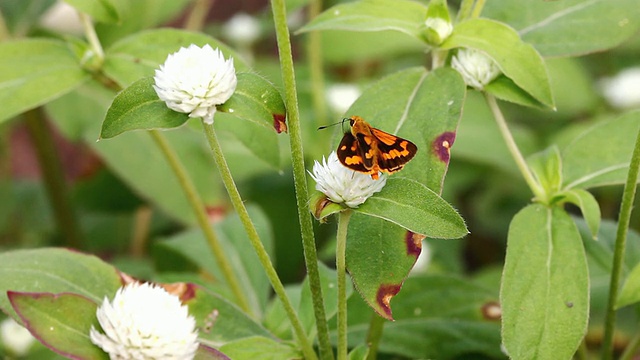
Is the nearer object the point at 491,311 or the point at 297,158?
the point at 297,158

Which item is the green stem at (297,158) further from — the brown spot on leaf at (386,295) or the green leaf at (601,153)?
the green leaf at (601,153)

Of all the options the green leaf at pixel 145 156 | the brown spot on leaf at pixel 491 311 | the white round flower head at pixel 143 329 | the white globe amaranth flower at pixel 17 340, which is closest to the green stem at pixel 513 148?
the brown spot on leaf at pixel 491 311

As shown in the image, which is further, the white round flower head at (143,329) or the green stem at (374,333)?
the green stem at (374,333)

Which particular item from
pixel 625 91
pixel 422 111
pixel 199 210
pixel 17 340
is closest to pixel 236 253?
pixel 199 210

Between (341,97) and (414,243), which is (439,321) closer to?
(414,243)

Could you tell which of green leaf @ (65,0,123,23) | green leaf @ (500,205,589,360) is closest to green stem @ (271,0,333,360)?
green leaf @ (500,205,589,360)

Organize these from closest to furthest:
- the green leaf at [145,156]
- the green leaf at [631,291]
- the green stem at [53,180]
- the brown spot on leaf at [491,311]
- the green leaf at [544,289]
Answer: the green leaf at [544,289]
the green leaf at [631,291]
the brown spot on leaf at [491,311]
the green leaf at [145,156]
the green stem at [53,180]

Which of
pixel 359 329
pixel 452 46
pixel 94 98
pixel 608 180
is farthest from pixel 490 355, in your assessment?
pixel 94 98

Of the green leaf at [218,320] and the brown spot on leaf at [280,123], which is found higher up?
the brown spot on leaf at [280,123]
